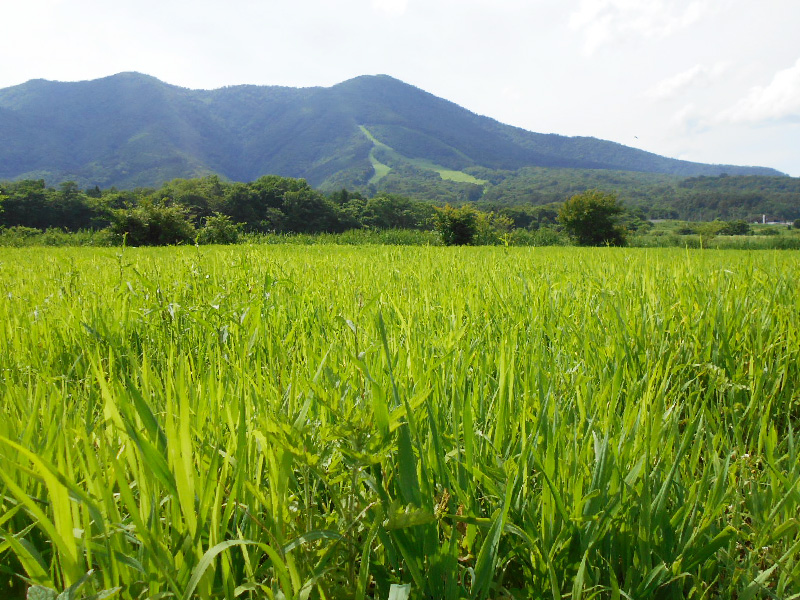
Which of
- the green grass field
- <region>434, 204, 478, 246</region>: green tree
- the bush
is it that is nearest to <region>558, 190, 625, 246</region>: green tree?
<region>434, 204, 478, 246</region>: green tree

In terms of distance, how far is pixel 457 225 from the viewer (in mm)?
26266

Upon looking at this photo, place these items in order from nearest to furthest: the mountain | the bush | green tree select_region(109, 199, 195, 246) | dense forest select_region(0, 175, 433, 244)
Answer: the bush → green tree select_region(109, 199, 195, 246) → dense forest select_region(0, 175, 433, 244) → the mountain

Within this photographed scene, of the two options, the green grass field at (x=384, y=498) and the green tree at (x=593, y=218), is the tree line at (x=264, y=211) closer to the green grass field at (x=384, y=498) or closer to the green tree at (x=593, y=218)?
the green tree at (x=593, y=218)

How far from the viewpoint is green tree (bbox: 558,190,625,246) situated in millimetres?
45812

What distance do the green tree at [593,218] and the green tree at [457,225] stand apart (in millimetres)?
23594

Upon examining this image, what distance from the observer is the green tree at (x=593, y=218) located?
4581 cm

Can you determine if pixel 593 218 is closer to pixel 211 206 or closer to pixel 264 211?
pixel 264 211

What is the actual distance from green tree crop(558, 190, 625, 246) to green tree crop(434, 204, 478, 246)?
23594 mm

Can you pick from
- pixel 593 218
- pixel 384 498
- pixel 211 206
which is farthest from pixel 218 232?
pixel 593 218

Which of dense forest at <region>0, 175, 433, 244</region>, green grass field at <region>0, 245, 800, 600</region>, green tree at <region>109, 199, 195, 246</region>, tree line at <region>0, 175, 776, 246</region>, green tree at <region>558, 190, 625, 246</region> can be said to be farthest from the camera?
dense forest at <region>0, 175, 433, 244</region>

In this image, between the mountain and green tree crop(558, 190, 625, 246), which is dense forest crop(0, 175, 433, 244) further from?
the mountain

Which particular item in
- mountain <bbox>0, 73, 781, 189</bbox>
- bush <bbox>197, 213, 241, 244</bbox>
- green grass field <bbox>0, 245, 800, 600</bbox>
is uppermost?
mountain <bbox>0, 73, 781, 189</bbox>

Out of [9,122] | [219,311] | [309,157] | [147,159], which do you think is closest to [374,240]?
[219,311]

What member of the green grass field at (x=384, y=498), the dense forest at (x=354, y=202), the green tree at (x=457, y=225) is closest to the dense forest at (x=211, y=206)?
the dense forest at (x=354, y=202)
